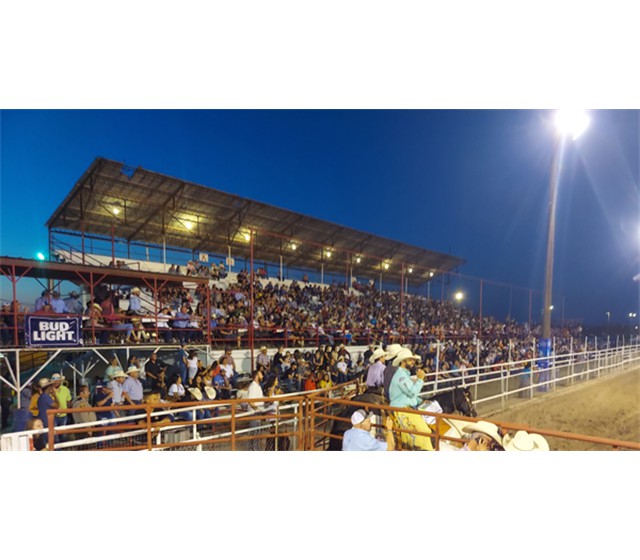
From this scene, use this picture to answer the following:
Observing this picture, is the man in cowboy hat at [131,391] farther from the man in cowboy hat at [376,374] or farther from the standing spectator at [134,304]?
the man in cowboy hat at [376,374]

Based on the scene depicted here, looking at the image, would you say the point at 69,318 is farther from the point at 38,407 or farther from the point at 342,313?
the point at 342,313

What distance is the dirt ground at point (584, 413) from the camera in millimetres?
7285

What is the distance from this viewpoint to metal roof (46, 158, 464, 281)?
14078 millimetres

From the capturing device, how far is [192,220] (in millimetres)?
17750

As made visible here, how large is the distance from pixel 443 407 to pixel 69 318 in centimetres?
796

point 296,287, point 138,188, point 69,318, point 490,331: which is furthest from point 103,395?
point 490,331

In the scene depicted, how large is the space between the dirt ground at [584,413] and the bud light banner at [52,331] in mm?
9367

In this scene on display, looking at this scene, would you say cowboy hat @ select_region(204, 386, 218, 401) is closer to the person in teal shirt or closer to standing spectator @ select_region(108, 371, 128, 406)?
standing spectator @ select_region(108, 371, 128, 406)

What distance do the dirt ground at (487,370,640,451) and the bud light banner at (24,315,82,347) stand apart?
9367 mm

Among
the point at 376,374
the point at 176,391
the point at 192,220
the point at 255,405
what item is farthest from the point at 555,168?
the point at 192,220

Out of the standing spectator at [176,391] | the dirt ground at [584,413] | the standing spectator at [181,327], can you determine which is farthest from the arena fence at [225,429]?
the standing spectator at [181,327]

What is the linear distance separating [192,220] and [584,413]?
1711 centimetres

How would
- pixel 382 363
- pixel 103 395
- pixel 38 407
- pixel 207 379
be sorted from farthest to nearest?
1. pixel 382 363
2. pixel 207 379
3. pixel 103 395
4. pixel 38 407

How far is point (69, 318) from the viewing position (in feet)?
24.2
